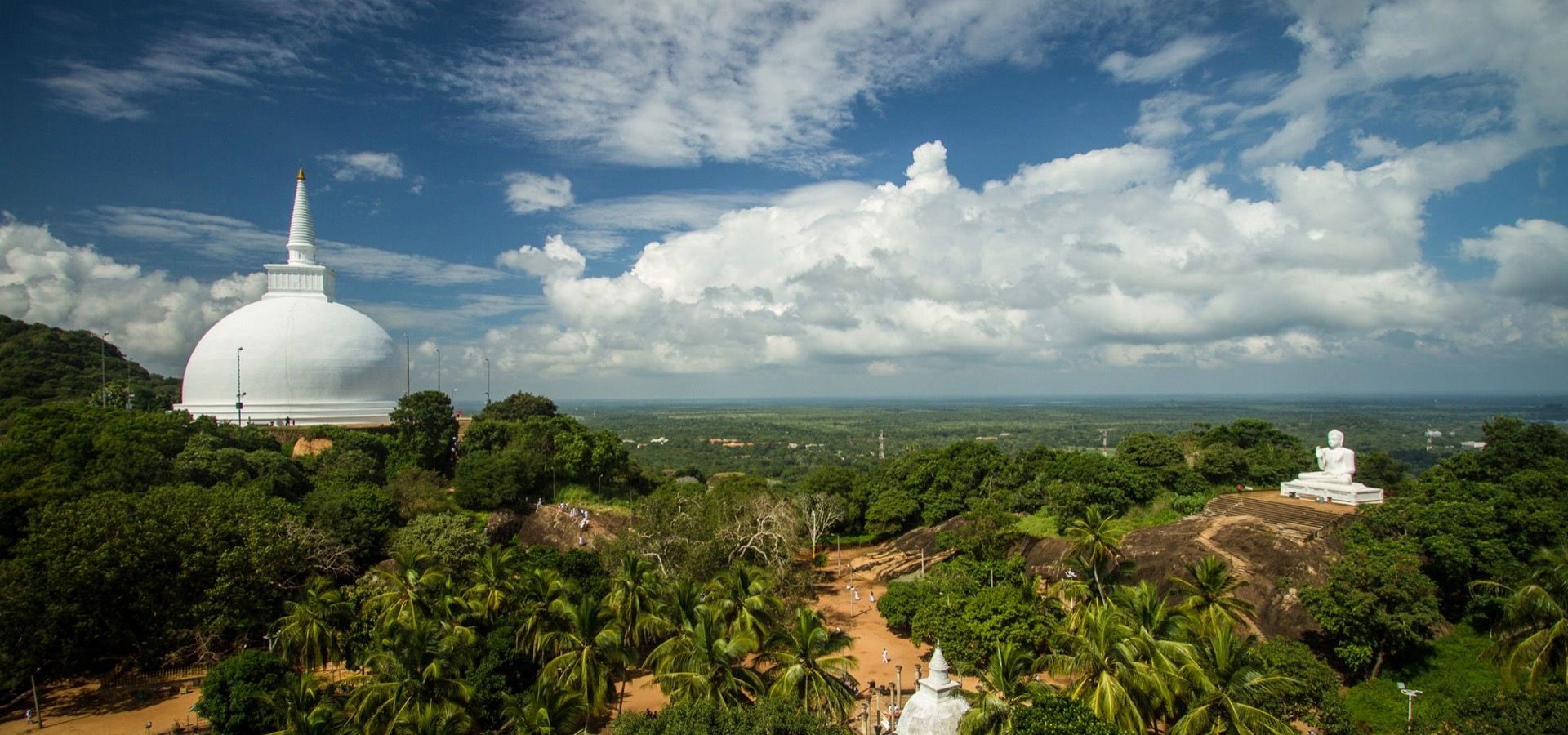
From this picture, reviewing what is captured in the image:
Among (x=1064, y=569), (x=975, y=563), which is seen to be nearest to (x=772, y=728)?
(x=975, y=563)

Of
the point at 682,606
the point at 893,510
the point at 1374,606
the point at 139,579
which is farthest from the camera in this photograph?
the point at 893,510

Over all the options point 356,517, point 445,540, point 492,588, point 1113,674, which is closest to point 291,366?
point 356,517

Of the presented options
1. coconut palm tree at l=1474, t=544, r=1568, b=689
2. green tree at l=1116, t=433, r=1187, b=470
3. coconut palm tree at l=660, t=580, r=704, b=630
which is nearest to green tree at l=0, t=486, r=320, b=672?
coconut palm tree at l=660, t=580, r=704, b=630

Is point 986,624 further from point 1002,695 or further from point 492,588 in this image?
point 492,588

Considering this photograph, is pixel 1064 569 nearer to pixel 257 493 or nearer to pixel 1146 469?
pixel 1146 469

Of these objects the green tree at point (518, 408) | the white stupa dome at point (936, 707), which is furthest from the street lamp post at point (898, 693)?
the green tree at point (518, 408)
